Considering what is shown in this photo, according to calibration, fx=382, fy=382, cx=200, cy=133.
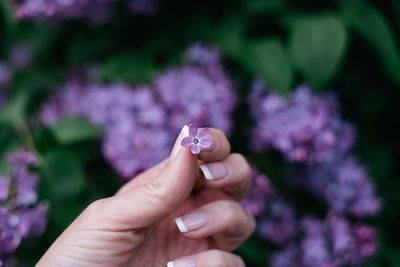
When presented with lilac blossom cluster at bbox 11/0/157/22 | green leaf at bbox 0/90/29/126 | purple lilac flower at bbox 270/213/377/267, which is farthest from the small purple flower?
green leaf at bbox 0/90/29/126

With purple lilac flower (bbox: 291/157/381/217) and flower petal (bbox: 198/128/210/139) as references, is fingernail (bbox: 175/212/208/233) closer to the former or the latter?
flower petal (bbox: 198/128/210/139)

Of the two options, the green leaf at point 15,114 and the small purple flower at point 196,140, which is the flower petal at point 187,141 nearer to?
the small purple flower at point 196,140

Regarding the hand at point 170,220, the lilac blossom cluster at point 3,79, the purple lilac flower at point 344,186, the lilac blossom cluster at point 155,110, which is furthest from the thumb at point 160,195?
the lilac blossom cluster at point 3,79

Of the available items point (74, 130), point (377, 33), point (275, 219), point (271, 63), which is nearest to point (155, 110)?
point (74, 130)

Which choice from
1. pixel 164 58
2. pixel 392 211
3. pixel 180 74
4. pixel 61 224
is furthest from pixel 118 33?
pixel 392 211

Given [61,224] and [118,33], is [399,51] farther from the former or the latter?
[61,224]

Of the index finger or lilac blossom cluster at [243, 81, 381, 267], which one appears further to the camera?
lilac blossom cluster at [243, 81, 381, 267]

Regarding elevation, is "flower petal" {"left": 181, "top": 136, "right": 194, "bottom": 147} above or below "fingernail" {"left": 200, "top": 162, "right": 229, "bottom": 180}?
above

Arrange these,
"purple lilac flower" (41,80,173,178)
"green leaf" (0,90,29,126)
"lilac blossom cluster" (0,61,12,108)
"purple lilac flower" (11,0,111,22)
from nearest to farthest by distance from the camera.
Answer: "purple lilac flower" (41,80,173,178) → "purple lilac flower" (11,0,111,22) → "green leaf" (0,90,29,126) → "lilac blossom cluster" (0,61,12,108)
